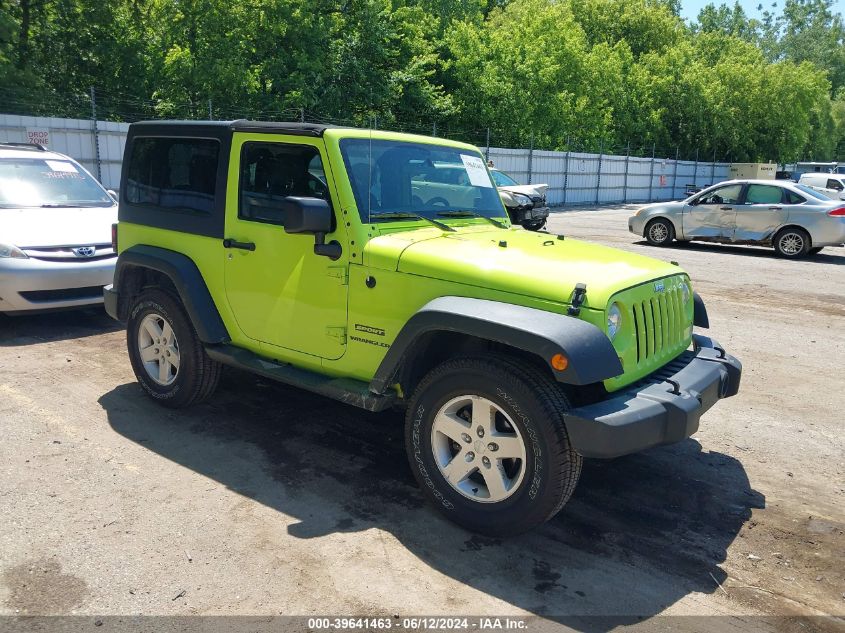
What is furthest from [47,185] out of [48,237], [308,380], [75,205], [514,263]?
[514,263]

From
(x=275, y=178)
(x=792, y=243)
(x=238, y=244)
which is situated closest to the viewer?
(x=275, y=178)

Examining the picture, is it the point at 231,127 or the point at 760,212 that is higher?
the point at 231,127

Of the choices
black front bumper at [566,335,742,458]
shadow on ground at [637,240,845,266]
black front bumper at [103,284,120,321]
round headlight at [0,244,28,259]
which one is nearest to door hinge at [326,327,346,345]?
black front bumper at [566,335,742,458]

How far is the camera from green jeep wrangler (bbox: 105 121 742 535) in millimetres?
3477

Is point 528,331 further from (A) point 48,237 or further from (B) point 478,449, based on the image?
(A) point 48,237

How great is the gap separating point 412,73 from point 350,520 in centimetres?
2817

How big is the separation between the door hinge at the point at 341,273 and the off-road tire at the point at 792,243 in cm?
1328

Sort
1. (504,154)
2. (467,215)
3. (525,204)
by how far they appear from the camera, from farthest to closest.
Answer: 1. (504,154)
2. (525,204)
3. (467,215)

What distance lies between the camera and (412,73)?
29781mm

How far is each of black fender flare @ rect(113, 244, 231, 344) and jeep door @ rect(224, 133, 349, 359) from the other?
17 centimetres

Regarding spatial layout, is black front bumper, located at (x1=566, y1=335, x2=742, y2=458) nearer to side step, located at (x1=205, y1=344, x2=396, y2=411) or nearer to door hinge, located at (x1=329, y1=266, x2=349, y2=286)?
side step, located at (x1=205, y1=344, x2=396, y2=411)

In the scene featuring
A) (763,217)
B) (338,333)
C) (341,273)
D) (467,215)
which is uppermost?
(467,215)

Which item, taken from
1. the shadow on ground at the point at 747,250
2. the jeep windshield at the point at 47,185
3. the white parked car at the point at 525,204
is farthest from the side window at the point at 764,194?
the jeep windshield at the point at 47,185

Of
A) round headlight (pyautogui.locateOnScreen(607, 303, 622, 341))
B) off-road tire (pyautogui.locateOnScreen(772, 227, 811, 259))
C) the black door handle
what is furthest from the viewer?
off-road tire (pyautogui.locateOnScreen(772, 227, 811, 259))
